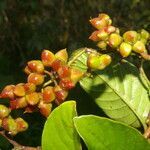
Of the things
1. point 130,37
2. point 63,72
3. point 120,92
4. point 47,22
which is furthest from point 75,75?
point 47,22

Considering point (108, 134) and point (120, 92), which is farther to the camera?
point (120, 92)

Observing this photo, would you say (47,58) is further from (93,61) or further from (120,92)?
(120,92)

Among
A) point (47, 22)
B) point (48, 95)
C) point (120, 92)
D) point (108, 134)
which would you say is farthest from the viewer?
point (47, 22)

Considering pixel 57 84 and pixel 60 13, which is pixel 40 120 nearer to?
pixel 57 84

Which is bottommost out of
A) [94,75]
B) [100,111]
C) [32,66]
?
[100,111]

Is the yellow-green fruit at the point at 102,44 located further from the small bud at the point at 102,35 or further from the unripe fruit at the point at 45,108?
the unripe fruit at the point at 45,108

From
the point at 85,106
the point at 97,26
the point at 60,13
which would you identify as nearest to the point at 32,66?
the point at 97,26

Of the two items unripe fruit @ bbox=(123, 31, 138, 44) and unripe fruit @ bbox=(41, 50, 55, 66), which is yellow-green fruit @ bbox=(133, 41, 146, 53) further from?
unripe fruit @ bbox=(41, 50, 55, 66)
